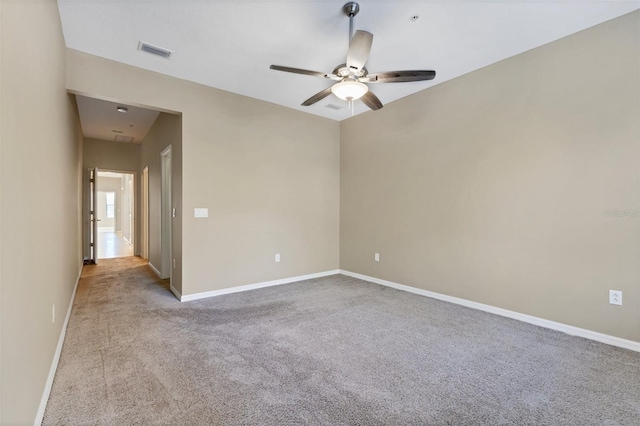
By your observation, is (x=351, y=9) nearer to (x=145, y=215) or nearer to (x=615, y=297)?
(x=615, y=297)

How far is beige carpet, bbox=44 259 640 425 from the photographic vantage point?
1.70 metres

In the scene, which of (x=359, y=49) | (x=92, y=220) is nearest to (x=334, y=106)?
(x=359, y=49)

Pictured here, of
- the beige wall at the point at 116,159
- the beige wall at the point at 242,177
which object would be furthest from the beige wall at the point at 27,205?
the beige wall at the point at 116,159

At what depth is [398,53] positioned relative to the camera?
3098 millimetres

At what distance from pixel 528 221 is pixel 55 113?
4.53 meters

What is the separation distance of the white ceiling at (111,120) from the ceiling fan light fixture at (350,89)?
12.1ft

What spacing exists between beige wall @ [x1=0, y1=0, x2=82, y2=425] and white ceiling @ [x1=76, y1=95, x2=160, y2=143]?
8.65 ft

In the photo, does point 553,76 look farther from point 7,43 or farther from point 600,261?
point 7,43

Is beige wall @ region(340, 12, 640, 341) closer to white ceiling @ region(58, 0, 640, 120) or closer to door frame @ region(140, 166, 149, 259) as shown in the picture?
white ceiling @ region(58, 0, 640, 120)

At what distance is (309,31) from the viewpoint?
2.72 metres

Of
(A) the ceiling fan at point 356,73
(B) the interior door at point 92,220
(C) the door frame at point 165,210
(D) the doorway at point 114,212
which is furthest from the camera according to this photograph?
(D) the doorway at point 114,212

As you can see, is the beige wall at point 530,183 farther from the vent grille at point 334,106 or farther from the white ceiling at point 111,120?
the white ceiling at point 111,120

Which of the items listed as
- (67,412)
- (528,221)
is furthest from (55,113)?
(528,221)

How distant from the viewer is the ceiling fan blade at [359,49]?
2131 mm
